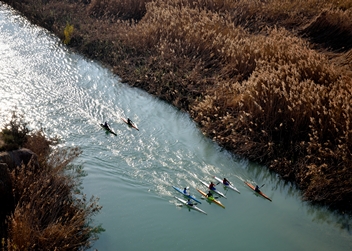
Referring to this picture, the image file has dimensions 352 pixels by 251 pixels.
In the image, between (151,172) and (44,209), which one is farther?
(151,172)

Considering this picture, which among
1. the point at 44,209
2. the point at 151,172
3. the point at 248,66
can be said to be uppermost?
the point at 248,66

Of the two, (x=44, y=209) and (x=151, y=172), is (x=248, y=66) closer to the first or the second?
(x=151, y=172)

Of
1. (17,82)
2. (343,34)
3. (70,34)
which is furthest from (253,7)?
(17,82)

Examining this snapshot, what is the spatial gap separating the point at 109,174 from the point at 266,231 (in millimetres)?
3336

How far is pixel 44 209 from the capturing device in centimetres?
652

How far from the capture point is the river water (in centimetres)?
768

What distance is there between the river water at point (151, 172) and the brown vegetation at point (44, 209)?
0.49 m

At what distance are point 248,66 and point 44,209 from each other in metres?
8.19

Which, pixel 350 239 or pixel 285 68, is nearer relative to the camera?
pixel 350 239

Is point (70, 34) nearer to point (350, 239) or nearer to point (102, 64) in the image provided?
point (102, 64)

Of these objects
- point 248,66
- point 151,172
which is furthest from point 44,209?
point 248,66

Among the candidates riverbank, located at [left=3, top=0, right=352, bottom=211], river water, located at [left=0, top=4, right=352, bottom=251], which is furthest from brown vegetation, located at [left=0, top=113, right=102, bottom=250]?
riverbank, located at [left=3, top=0, right=352, bottom=211]

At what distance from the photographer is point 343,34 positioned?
1464 centimetres

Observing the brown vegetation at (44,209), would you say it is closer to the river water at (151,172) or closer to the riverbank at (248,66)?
the river water at (151,172)
